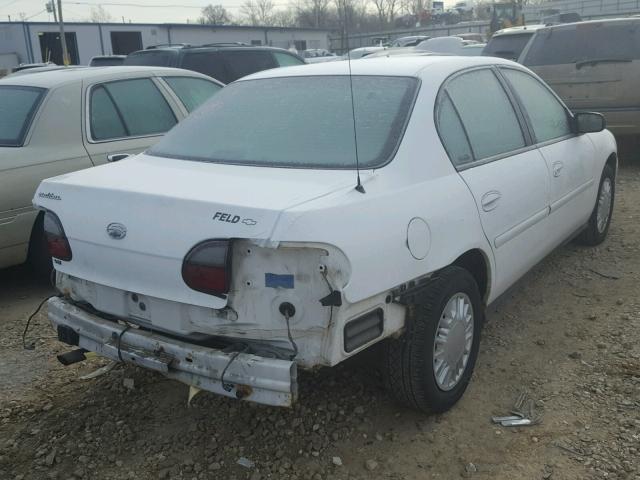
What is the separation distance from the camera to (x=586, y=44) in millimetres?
8578

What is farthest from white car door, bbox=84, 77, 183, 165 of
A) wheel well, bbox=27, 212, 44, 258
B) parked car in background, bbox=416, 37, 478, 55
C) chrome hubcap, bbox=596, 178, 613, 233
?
parked car in background, bbox=416, 37, 478, 55

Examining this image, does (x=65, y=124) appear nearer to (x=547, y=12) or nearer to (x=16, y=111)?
(x=16, y=111)

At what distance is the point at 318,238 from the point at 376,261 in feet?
0.96

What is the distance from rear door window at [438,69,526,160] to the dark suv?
19.3 feet

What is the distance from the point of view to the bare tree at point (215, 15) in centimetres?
7202

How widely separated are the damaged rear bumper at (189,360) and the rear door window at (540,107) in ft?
8.38

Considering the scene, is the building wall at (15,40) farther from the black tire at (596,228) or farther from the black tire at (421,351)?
the black tire at (421,351)

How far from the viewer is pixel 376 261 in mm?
2592

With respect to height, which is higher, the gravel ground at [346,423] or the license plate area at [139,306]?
the license plate area at [139,306]

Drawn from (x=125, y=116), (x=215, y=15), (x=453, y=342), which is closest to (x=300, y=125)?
(x=453, y=342)

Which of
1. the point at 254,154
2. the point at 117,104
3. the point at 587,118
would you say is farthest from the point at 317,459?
the point at 117,104

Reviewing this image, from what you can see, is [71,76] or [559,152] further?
[71,76]

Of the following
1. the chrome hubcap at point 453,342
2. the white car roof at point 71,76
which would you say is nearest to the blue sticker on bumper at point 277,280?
the chrome hubcap at point 453,342

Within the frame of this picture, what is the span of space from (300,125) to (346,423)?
145 cm
